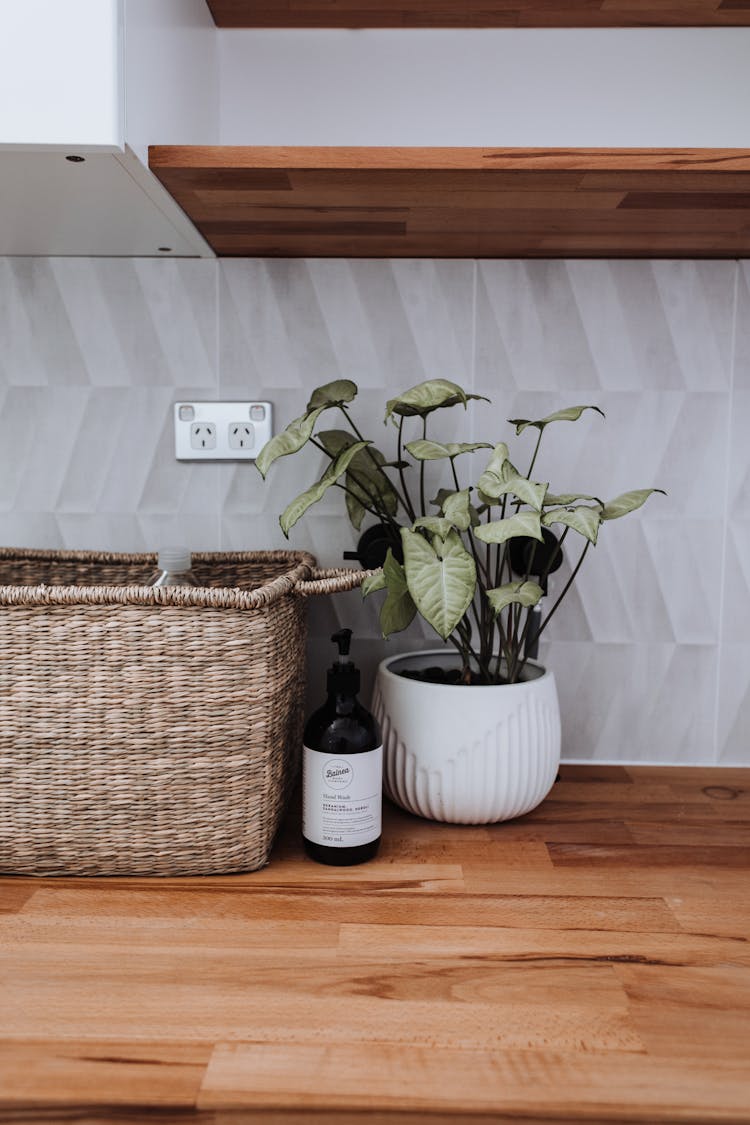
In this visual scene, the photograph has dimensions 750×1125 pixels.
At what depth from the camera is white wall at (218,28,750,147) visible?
1094 mm

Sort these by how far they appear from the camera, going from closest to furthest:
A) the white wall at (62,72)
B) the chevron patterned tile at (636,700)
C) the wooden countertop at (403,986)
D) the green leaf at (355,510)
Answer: the wooden countertop at (403,986) → the white wall at (62,72) → the green leaf at (355,510) → the chevron patterned tile at (636,700)

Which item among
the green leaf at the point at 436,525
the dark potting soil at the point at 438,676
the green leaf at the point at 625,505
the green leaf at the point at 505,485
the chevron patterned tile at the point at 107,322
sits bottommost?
the dark potting soil at the point at 438,676

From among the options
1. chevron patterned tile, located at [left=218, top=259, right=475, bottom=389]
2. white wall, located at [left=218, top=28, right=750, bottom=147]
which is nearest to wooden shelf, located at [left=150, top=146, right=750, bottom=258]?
chevron patterned tile, located at [left=218, top=259, right=475, bottom=389]

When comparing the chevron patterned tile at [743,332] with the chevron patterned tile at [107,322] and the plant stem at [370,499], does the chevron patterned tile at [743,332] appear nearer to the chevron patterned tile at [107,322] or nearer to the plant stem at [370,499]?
the plant stem at [370,499]

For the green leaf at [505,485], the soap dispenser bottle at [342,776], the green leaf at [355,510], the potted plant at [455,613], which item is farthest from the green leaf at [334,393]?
the soap dispenser bottle at [342,776]

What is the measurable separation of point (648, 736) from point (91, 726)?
0.76 m

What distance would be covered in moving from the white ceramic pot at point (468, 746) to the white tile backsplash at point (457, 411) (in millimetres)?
228

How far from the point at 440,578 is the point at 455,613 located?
1.6 inches

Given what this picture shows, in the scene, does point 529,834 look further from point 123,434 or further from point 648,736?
point 123,434

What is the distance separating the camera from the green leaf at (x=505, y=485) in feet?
2.67

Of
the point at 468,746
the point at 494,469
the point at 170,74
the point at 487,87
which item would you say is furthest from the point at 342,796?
the point at 487,87

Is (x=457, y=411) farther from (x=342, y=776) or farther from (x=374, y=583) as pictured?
(x=342, y=776)

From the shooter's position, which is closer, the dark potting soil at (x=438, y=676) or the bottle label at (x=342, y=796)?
the bottle label at (x=342, y=796)

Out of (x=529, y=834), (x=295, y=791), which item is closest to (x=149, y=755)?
(x=295, y=791)
